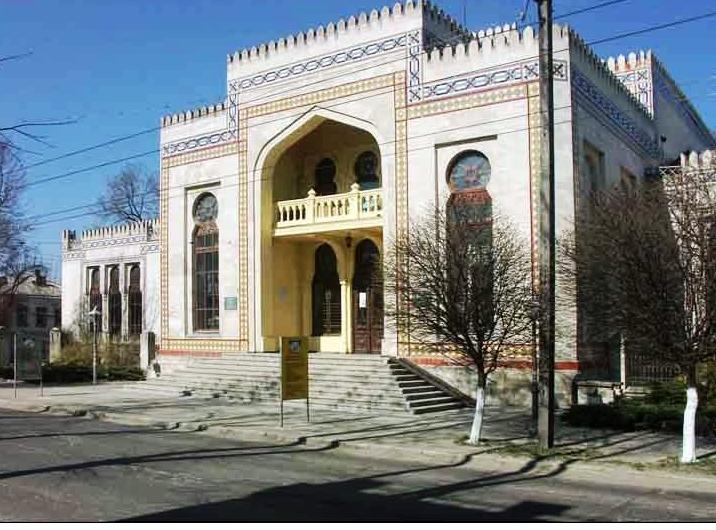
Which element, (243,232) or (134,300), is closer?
(243,232)

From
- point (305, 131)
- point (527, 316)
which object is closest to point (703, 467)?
point (527, 316)

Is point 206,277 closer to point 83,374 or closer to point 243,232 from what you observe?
point 243,232

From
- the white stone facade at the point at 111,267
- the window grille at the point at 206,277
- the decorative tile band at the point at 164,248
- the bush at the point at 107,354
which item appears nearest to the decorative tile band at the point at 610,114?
the window grille at the point at 206,277

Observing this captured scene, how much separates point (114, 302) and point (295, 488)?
31.4 meters

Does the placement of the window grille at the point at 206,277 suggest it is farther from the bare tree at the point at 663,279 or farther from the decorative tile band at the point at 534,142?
the bare tree at the point at 663,279

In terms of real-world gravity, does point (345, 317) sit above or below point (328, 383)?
above

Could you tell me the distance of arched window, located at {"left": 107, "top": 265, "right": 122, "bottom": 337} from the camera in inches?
1535

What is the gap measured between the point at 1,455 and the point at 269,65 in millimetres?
16242

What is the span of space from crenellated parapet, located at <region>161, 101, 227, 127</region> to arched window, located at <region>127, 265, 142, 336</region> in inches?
444

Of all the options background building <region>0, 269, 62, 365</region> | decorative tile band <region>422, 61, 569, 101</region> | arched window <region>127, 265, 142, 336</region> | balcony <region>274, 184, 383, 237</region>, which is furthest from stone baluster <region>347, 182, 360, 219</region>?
background building <region>0, 269, 62, 365</region>

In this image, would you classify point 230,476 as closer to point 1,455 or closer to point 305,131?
point 1,455

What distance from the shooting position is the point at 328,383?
21250mm

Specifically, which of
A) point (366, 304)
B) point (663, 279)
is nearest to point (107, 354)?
point (366, 304)

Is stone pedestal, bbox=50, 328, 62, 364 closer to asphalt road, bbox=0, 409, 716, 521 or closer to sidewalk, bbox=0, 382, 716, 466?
sidewalk, bbox=0, 382, 716, 466
